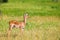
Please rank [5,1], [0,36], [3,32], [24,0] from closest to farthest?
[0,36] → [3,32] → [5,1] → [24,0]

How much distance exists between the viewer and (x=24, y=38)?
1190 centimetres

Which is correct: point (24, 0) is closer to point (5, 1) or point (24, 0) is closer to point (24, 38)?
point (5, 1)

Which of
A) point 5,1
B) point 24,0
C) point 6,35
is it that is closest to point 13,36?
point 6,35

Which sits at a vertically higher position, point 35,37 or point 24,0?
point 35,37

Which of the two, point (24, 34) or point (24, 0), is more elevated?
point (24, 34)

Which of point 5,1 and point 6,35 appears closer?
point 6,35

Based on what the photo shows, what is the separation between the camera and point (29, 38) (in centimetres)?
1186

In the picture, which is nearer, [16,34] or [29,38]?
[29,38]

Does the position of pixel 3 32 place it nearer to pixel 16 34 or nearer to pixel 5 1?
pixel 16 34

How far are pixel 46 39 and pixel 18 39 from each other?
1.21 m

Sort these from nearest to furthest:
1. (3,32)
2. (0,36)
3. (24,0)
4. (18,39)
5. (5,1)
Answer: (18,39), (0,36), (3,32), (5,1), (24,0)

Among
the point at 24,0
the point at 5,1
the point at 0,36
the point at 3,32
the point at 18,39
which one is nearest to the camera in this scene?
the point at 18,39

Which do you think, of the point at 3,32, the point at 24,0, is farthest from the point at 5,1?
the point at 3,32

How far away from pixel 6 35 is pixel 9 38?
803 millimetres
